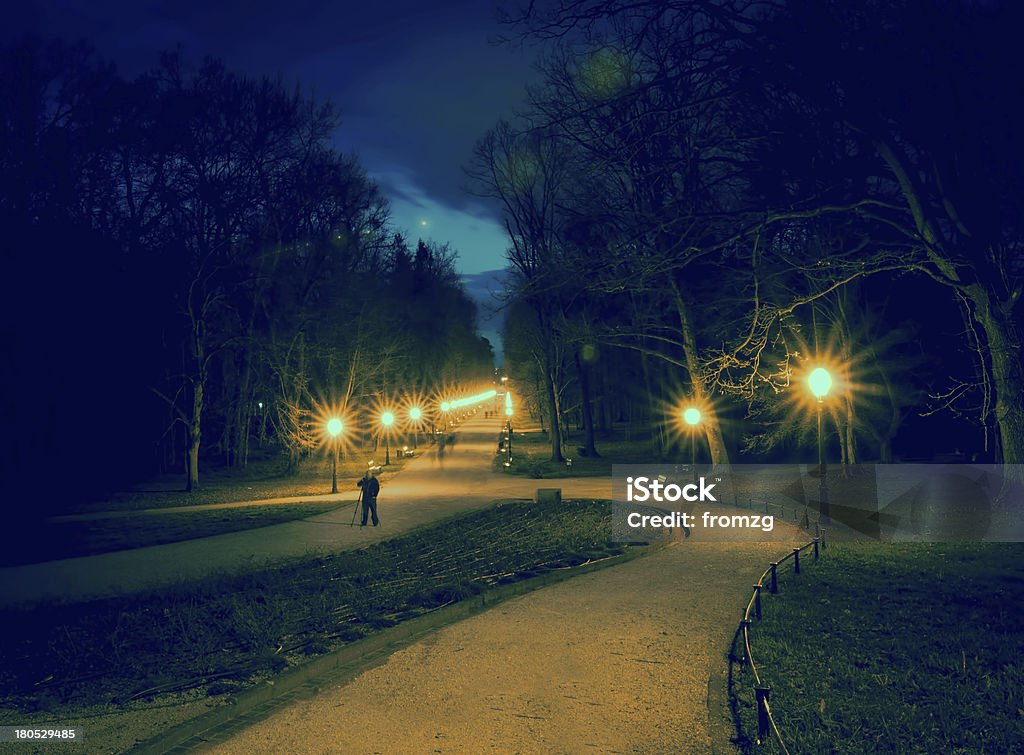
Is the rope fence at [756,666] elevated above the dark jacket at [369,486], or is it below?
below

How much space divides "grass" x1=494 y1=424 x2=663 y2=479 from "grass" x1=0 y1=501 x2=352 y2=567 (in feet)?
41.5

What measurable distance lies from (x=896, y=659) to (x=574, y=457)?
107 ft

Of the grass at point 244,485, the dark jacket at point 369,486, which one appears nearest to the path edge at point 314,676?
the dark jacket at point 369,486

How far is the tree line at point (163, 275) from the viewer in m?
27.5

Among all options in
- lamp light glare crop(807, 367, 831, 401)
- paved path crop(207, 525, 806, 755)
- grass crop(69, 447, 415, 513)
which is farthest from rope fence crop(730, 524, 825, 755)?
grass crop(69, 447, 415, 513)

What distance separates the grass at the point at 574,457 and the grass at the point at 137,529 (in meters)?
12.6

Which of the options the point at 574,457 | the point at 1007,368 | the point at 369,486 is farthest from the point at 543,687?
the point at 574,457

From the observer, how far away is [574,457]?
40.0 m

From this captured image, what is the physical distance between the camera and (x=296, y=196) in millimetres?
34844

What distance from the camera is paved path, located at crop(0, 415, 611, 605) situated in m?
12.4

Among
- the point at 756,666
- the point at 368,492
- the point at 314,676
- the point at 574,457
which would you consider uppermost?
the point at 368,492

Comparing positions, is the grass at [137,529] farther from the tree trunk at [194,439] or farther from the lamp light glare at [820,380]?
the lamp light glare at [820,380]

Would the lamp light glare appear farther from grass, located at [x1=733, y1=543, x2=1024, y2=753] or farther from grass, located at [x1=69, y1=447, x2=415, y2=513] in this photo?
grass, located at [x1=69, y1=447, x2=415, y2=513]

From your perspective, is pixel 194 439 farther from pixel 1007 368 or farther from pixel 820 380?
pixel 1007 368
